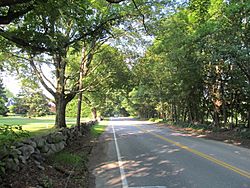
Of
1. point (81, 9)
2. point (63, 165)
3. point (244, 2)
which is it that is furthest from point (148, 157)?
point (244, 2)

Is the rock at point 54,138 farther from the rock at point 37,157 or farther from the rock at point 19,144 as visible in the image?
the rock at point 19,144

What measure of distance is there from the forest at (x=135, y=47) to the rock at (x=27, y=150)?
8.19 feet

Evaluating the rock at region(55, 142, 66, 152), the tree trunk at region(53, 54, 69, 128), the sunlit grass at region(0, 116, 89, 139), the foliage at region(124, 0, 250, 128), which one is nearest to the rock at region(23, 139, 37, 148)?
the rock at region(55, 142, 66, 152)

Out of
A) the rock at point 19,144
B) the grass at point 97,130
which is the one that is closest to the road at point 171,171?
the rock at point 19,144

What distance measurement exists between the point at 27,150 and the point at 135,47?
1673 cm

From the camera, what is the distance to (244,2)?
1717cm

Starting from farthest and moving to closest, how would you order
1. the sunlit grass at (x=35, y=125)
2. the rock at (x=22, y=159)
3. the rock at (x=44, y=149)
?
1. the sunlit grass at (x=35, y=125)
2. the rock at (x=44, y=149)
3. the rock at (x=22, y=159)

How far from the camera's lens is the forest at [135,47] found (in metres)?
9.57

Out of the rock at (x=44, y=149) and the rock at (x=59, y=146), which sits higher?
the rock at (x=44, y=149)

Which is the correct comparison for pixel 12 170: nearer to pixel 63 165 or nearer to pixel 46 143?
pixel 63 165

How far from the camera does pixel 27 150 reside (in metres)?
9.13

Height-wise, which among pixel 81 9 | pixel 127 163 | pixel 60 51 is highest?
pixel 81 9

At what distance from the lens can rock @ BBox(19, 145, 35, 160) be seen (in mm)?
8776

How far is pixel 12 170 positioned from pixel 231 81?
75.7 ft
